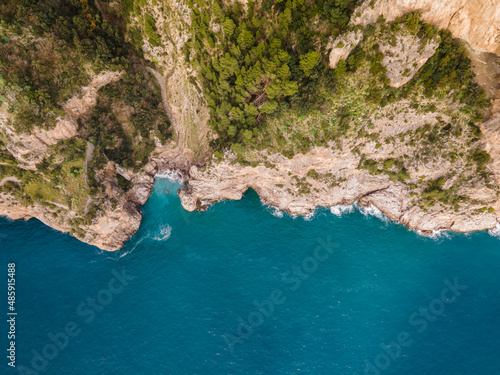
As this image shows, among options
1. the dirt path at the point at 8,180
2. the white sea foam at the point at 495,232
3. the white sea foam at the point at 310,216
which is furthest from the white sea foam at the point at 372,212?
the dirt path at the point at 8,180

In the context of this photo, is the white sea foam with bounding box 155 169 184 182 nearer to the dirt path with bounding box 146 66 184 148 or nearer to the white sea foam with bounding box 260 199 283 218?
the dirt path with bounding box 146 66 184 148

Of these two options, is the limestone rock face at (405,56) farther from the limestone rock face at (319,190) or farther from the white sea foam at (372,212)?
the white sea foam at (372,212)

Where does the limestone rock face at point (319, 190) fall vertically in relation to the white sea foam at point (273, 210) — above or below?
above

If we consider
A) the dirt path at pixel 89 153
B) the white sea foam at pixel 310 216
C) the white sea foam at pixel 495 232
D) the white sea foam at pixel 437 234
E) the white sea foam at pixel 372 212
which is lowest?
the dirt path at pixel 89 153

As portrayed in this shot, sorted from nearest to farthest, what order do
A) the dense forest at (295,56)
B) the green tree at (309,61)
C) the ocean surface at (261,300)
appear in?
the dense forest at (295,56)
the green tree at (309,61)
the ocean surface at (261,300)

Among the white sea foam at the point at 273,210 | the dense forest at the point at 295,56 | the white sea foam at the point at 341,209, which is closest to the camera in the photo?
the dense forest at the point at 295,56

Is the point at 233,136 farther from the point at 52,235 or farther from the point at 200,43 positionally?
the point at 52,235

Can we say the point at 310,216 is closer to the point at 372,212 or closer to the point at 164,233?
the point at 372,212
